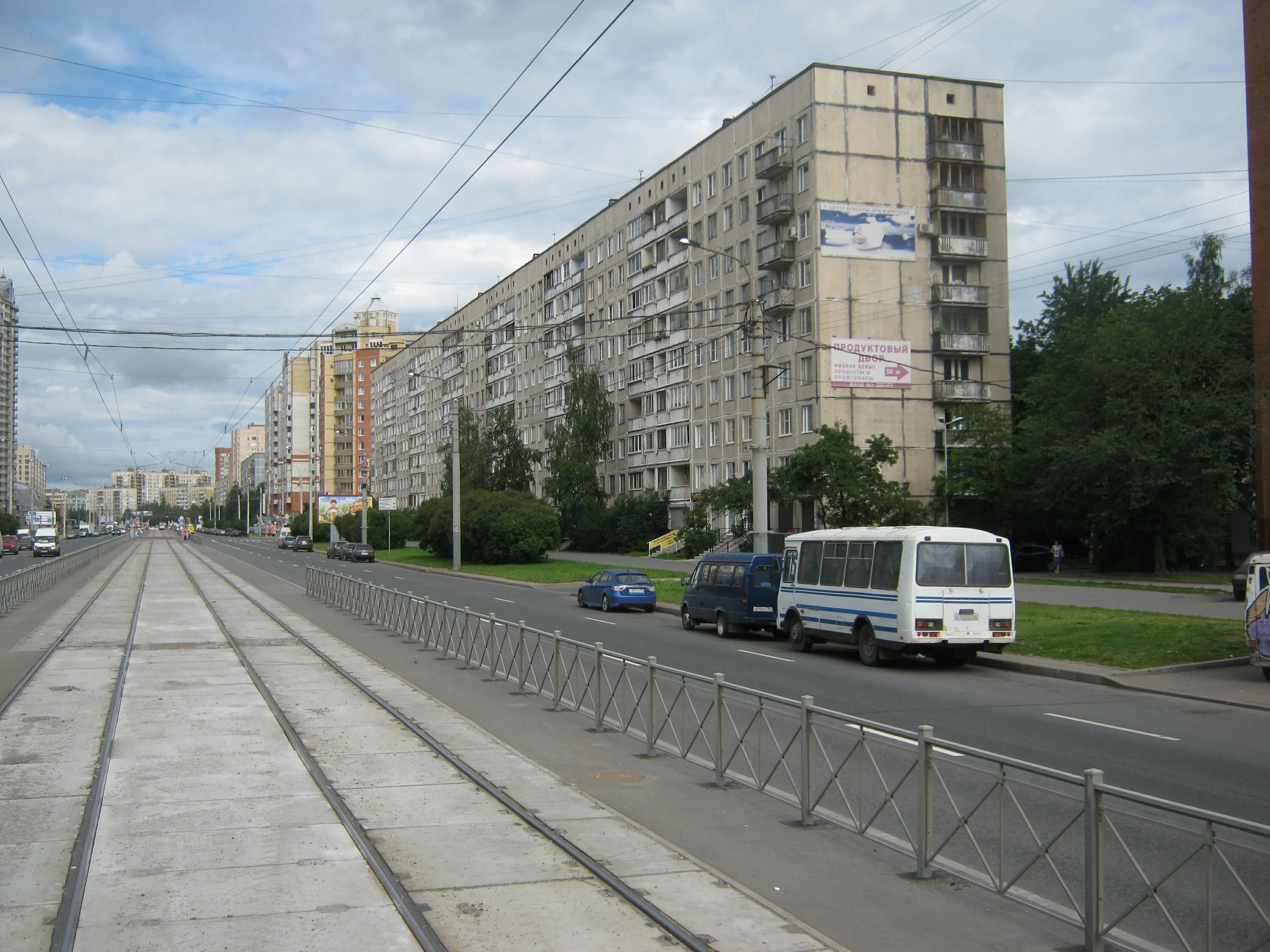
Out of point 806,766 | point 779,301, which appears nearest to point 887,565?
point 806,766

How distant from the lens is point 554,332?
8388 centimetres

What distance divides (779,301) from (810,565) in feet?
113

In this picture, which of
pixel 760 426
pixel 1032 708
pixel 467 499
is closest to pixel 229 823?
pixel 1032 708

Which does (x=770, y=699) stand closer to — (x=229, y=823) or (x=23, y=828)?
(x=229, y=823)

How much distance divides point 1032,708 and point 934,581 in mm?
4064

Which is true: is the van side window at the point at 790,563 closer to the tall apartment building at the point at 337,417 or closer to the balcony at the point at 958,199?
the balcony at the point at 958,199

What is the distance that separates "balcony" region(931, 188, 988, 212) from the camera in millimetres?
52750

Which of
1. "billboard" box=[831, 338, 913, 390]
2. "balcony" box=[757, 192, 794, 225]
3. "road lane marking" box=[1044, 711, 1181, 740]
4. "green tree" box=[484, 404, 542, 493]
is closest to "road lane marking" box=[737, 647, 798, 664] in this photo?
"road lane marking" box=[1044, 711, 1181, 740]

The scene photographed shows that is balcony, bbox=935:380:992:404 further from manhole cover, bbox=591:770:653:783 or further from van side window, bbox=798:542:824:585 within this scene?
manhole cover, bbox=591:770:653:783

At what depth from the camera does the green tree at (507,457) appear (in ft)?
273

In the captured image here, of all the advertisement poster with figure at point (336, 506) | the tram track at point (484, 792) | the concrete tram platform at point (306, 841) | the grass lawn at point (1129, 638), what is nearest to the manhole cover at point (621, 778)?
the concrete tram platform at point (306, 841)

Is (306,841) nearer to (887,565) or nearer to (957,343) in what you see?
(887,565)

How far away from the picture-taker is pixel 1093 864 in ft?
18.3

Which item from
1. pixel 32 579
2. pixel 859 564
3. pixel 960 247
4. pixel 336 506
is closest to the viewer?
pixel 859 564
